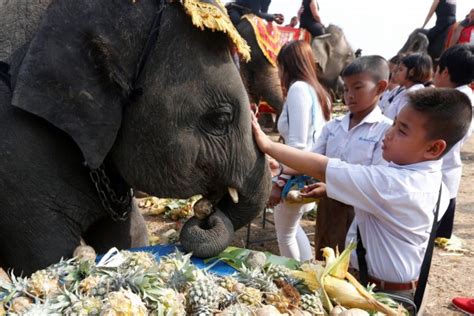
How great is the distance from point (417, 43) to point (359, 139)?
8.17 metres

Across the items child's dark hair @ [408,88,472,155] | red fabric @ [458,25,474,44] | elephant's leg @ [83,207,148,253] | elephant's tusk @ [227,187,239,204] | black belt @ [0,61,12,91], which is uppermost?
red fabric @ [458,25,474,44]

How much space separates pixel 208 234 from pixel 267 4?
10.2 metres

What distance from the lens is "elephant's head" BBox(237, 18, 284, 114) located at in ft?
28.5

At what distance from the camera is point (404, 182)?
79.7 inches

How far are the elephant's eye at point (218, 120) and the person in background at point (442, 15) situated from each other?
9.33m

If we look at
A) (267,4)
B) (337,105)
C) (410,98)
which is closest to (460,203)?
(410,98)

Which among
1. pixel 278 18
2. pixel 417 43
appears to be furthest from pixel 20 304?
pixel 417 43

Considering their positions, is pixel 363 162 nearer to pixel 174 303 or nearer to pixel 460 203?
pixel 174 303

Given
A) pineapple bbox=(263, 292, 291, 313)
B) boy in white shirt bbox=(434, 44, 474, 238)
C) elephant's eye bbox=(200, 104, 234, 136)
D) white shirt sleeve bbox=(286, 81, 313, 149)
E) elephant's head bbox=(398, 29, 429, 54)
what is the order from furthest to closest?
elephant's head bbox=(398, 29, 429, 54)
boy in white shirt bbox=(434, 44, 474, 238)
white shirt sleeve bbox=(286, 81, 313, 149)
elephant's eye bbox=(200, 104, 234, 136)
pineapple bbox=(263, 292, 291, 313)

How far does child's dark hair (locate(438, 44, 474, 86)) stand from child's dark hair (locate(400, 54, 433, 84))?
1.15 meters

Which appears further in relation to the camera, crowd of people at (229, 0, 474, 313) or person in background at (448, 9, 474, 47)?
person in background at (448, 9, 474, 47)

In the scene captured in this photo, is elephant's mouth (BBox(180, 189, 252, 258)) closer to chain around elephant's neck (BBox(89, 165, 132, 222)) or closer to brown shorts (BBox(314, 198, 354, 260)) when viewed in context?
chain around elephant's neck (BBox(89, 165, 132, 222))

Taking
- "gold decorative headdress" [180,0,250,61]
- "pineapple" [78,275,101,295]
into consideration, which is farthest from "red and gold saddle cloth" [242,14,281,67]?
"pineapple" [78,275,101,295]

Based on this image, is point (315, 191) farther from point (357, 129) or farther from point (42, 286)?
point (42, 286)
